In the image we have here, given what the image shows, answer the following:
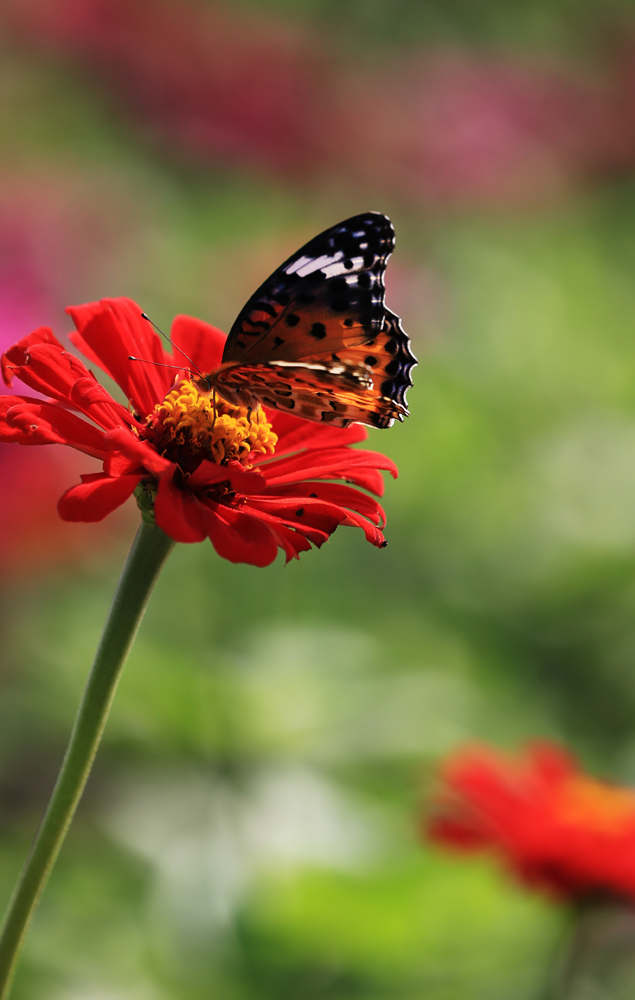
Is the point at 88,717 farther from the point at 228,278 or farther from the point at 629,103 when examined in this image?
the point at 629,103

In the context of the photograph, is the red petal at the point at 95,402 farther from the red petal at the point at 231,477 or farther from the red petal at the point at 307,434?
the red petal at the point at 307,434

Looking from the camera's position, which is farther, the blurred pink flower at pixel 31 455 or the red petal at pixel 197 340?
the blurred pink flower at pixel 31 455

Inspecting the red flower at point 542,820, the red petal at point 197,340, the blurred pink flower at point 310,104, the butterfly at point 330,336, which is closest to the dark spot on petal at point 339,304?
the butterfly at point 330,336

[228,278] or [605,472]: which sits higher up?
[605,472]

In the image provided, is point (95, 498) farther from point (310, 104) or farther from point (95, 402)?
point (310, 104)

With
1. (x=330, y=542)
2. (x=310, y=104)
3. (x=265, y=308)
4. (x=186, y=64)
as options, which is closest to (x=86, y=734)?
(x=265, y=308)

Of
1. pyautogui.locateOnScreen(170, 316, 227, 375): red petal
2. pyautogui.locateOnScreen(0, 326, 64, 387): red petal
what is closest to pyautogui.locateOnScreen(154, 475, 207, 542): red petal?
pyautogui.locateOnScreen(0, 326, 64, 387): red petal

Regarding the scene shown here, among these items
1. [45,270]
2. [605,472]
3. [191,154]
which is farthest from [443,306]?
[45,270]
